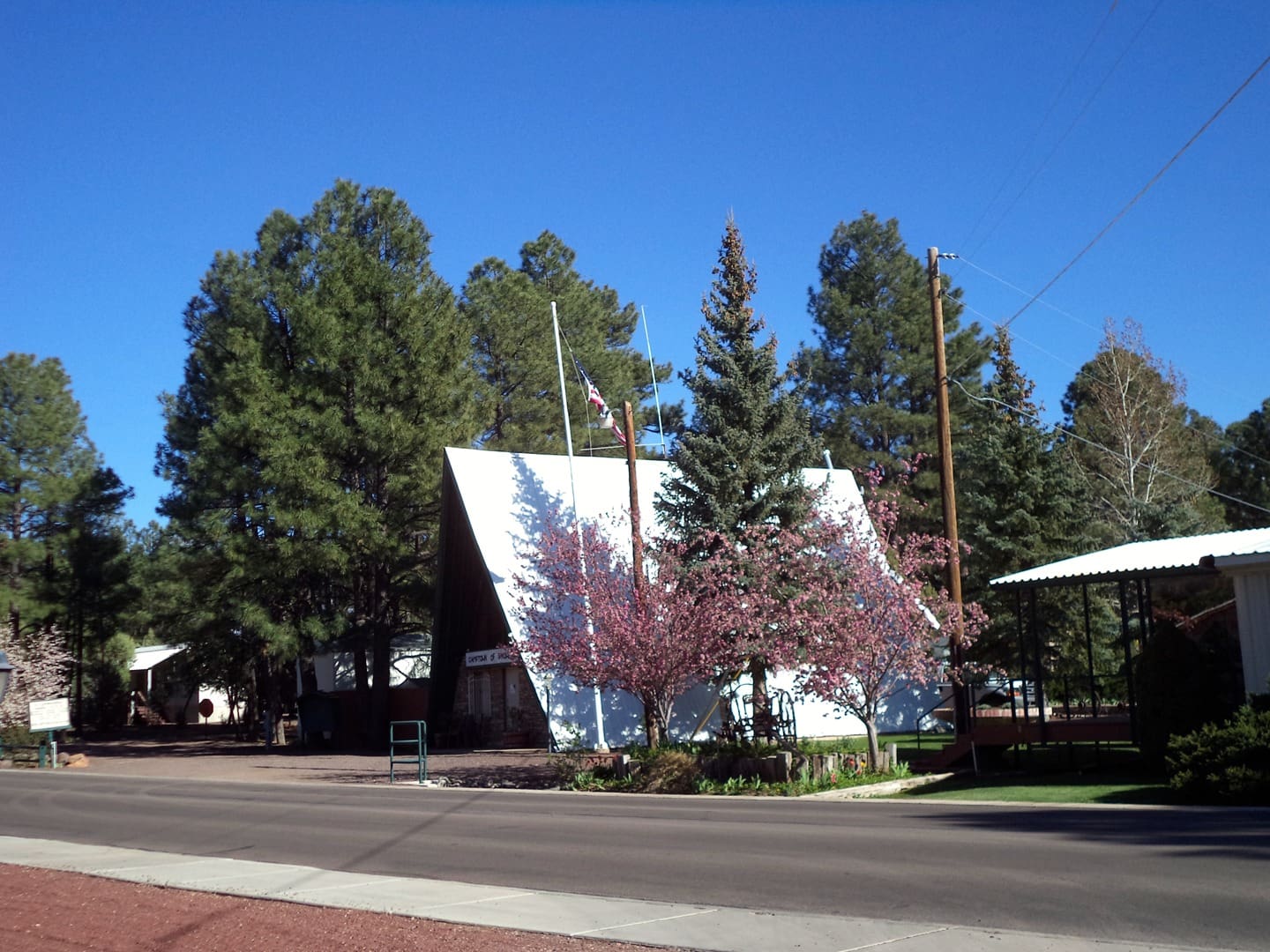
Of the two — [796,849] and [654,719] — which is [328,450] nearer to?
[654,719]

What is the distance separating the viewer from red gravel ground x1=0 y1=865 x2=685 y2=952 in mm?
8477

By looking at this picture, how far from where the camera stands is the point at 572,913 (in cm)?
960

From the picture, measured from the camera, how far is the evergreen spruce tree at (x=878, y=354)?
52.8 meters

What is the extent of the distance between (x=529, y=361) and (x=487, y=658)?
17.0 m

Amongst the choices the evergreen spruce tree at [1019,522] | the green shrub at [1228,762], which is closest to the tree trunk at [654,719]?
the green shrub at [1228,762]

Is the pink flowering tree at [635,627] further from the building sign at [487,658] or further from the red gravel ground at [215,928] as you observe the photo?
the red gravel ground at [215,928]

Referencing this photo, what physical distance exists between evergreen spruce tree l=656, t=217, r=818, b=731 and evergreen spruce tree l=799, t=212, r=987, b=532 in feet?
72.8

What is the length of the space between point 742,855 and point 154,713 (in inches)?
2499

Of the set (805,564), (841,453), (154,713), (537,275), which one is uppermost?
(537,275)

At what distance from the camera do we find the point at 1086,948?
24.9 ft

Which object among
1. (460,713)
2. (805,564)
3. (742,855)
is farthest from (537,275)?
(742,855)

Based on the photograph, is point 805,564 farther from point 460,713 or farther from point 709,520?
point 460,713

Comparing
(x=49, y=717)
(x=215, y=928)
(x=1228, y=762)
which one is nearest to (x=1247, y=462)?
(x=1228, y=762)

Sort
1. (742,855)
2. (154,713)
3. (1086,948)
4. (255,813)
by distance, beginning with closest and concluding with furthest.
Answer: (1086,948) → (742,855) → (255,813) → (154,713)
